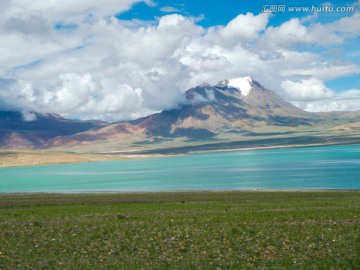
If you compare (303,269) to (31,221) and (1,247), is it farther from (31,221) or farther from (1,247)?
(31,221)

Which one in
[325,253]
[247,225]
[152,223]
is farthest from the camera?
[152,223]

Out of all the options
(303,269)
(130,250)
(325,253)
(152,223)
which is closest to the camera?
(303,269)

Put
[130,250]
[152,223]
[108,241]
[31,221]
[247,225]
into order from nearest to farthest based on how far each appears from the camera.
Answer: [130,250] < [108,241] < [247,225] < [152,223] < [31,221]

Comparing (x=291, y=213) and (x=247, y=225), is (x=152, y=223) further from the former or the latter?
(x=291, y=213)

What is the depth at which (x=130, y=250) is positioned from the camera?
65.4 ft

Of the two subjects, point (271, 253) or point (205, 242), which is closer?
point (271, 253)

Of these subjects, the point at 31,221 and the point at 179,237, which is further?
the point at 31,221

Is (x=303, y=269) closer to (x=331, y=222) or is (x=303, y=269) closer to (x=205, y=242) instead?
(x=205, y=242)

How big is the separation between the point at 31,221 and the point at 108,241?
916 centimetres

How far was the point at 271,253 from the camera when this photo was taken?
1866cm

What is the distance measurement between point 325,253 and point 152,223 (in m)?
10.9

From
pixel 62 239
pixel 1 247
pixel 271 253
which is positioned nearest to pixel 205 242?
pixel 271 253

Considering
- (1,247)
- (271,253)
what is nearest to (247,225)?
(271,253)

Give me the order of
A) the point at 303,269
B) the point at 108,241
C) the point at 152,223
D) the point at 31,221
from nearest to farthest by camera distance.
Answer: the point at 303,269 → the point at 108,241 → the point at 152,223 → the point at 31,221
